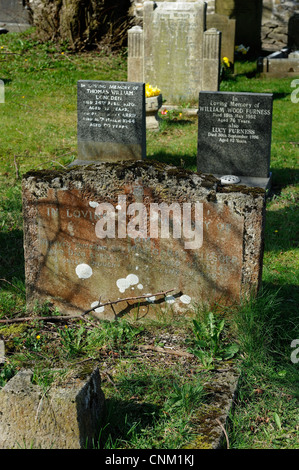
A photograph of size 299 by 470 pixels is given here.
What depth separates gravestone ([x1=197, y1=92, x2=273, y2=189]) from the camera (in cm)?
820

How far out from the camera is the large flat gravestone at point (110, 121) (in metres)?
8.65

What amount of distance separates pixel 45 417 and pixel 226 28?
13.0 meters

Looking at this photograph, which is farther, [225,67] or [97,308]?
[225,67]

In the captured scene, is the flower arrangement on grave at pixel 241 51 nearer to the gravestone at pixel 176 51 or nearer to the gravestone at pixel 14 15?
the gravestone at pixel 176 51

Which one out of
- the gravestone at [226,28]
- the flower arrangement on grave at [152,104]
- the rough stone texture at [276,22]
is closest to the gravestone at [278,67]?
the gravestone at [226,28]

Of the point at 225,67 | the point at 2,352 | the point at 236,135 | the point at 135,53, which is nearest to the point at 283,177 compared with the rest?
the point at 236,135

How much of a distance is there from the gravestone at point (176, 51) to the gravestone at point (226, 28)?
3256mm

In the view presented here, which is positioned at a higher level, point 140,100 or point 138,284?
point 140,100

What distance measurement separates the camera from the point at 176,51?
11.9 meters

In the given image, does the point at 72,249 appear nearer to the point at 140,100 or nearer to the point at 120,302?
the point at 120,302

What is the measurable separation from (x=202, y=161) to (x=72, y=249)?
4073 millimetres

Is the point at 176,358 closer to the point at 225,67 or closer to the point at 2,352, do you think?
the point at 2,352

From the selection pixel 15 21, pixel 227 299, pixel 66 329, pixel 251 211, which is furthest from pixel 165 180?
pixel 15 21
